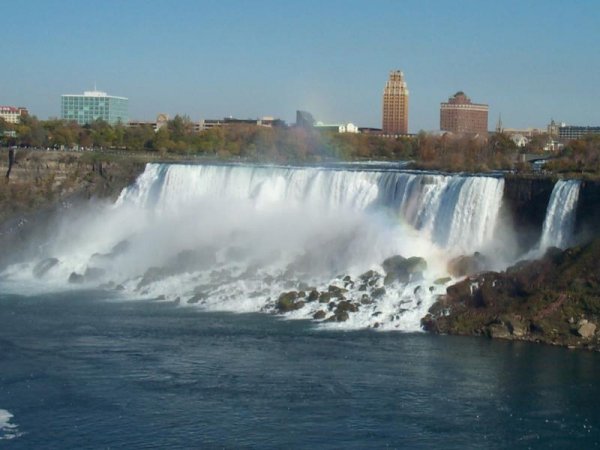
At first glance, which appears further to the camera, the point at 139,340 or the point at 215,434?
the point at 139,340

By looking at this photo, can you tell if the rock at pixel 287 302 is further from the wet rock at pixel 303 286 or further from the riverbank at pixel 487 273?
the riverbank at pixel 487 273

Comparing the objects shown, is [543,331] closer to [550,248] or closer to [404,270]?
[550,248]

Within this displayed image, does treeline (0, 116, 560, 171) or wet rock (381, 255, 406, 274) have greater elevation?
treeline (0, 116, 560, 171)

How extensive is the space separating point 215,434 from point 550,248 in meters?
10.2

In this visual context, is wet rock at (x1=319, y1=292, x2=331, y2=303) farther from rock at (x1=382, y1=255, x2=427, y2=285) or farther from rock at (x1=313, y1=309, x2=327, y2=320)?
rock at (x1=382, y1=255, x2=427, y2=285)

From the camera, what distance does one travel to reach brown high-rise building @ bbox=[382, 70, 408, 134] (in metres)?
92.2

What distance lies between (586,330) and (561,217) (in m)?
4.20

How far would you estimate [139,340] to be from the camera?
1734 cm

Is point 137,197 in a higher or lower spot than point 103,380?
higher

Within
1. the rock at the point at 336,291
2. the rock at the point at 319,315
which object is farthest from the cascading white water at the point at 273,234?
the rock at the point at 319,315

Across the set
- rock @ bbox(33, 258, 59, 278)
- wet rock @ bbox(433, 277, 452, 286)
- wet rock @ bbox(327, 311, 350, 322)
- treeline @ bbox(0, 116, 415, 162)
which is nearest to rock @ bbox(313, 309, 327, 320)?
wet rock @ bbox(327, 311, 350, 322)

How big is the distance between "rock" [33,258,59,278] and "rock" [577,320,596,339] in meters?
14.5

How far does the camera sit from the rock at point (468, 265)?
2108cm

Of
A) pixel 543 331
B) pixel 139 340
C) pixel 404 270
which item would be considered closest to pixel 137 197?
pixel 404 270
